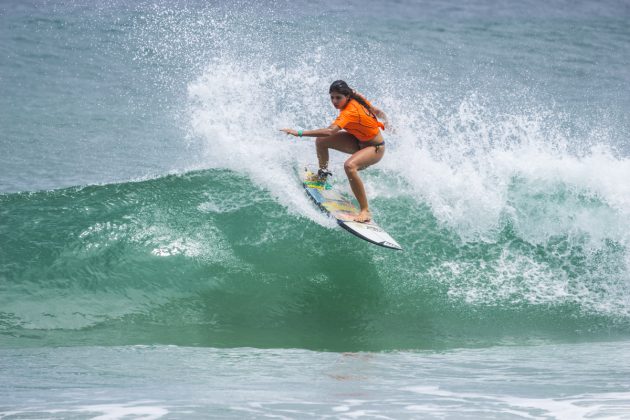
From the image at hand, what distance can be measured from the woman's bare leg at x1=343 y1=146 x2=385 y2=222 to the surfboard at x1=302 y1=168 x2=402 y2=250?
118 millimetres

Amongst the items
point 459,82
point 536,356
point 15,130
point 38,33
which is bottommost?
point 536,356

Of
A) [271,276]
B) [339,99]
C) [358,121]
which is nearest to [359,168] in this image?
[358,121]

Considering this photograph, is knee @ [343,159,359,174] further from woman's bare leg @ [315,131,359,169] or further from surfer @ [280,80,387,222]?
woman's bare leg @ [315,131,359,169]

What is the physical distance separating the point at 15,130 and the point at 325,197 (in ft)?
29.4

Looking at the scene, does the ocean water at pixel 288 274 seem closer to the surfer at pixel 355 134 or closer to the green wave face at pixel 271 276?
the green wave face at pixel 271 276

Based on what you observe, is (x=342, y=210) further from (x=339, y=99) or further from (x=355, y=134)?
(x=339, y=99)

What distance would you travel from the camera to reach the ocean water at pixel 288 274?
18.8ft

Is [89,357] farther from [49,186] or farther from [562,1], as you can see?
[562,1]

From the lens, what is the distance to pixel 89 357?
7.04 metres

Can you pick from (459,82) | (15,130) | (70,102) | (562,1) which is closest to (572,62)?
(459,82)

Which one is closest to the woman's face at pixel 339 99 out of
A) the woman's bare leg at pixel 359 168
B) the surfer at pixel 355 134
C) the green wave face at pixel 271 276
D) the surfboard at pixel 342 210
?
the surfer at pixel 355 134

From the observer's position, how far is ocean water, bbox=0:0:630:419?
572cm


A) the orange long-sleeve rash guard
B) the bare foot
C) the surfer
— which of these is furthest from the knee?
the bare foot

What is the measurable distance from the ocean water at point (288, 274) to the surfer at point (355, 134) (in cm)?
68
